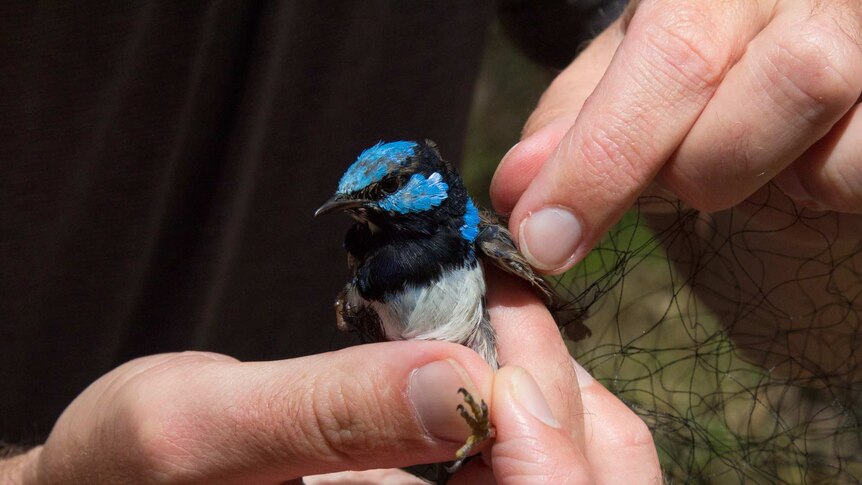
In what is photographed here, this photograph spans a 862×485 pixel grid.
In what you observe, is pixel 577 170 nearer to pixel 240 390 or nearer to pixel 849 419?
pixel 240 390

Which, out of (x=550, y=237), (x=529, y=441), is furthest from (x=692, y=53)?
(x=529, y=441)

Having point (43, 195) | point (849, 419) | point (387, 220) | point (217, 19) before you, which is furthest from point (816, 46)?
point (43, 195)

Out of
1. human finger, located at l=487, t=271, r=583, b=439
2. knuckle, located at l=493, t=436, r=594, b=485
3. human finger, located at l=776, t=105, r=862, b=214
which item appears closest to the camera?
knuckle, located at l=493, t=436, r=594, b=485

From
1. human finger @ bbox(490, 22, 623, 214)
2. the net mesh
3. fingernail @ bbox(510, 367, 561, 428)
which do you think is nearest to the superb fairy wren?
human finger @ bbox(490, 22, 623, 214)

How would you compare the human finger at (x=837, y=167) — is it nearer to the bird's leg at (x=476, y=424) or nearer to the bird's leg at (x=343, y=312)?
the bird's leg at (x=476, y=424)

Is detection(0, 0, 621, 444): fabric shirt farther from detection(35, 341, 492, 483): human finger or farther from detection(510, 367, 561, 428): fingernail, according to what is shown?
detection(510, 367, 561, 428): fingernail

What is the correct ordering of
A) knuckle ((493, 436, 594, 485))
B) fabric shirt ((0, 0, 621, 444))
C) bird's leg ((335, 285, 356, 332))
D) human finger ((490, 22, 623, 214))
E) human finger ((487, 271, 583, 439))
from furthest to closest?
fabric shirt ((0, 0, 621, 444)), bird's leg ((335, 285, 356, 332)), human finger ((490, 22, 623, 214)), human finger ((487, 271, 583, 439)), knuckle ((493, 436, 594, 485))
